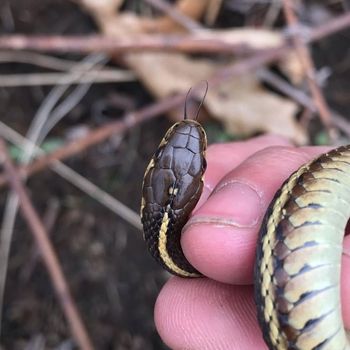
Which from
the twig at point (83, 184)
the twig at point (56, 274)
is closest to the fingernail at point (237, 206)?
the twig at point (56, 274)

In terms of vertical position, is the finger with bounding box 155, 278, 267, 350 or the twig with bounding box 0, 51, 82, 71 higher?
the twig with bounding box 0, 51, 82, 71

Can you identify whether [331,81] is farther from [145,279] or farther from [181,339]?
[181,339]

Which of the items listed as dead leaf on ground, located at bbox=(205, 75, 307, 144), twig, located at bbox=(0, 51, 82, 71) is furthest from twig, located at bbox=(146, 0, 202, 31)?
twig, located at bbox=(0, 51, 82, 71)

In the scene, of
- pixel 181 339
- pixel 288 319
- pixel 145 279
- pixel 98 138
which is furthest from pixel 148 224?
pixel 145 279

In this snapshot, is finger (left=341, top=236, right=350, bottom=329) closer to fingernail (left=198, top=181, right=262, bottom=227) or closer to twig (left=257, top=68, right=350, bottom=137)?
fingernail (left=198, top=181, right=262, bottom=227)

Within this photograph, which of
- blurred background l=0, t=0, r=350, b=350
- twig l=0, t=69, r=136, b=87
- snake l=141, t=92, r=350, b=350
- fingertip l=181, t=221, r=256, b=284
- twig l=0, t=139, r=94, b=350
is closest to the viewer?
snake l=141, t=92, r=350, b=350

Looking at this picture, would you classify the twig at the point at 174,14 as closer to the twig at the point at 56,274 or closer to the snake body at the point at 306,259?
the twig at the point at 56,274

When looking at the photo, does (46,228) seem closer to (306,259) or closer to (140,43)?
(140,43)

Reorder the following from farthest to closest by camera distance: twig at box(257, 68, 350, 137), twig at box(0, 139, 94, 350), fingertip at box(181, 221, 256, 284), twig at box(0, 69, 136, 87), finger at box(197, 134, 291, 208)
A: twig at box(0, 69, 136, 87) → twig at box(257, 68, 350, 137) → twig at box(0, 139, 94, 350) → finger at box(197, 134, 291, 208) → fingertip at box(181, 221, 256, 284)
